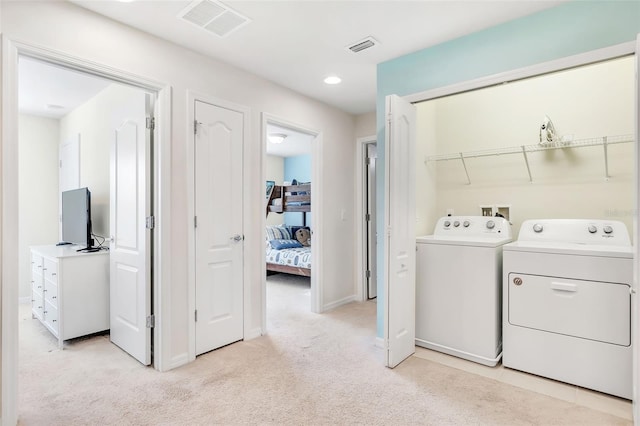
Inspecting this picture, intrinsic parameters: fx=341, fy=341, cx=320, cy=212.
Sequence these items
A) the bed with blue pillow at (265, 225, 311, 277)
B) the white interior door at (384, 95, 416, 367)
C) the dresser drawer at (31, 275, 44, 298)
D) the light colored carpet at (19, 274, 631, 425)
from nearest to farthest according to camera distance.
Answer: the light colored carpet at (19, 274, 631, 425)
the white interior door at (384, 95, 416, 367)
the dresser drawer at (31, 275, 44, 298)
the bed with blue pillow at (265, 225, 311, 277)

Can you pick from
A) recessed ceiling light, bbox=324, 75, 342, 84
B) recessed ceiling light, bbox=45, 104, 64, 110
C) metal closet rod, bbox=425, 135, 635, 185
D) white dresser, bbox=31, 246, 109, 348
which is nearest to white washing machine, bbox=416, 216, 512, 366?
metal closet rod, bbox=425, 135, 635, 185

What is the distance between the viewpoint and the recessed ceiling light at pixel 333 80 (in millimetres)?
3188

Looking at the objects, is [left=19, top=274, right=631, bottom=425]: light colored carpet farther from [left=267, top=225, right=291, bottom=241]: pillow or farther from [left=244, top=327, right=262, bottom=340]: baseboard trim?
[left=267, top=225, right=291, bottom=241]: pillow

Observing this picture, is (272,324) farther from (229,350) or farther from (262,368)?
(262,368)

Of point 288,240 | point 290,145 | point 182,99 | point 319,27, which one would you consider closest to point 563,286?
point 319,27

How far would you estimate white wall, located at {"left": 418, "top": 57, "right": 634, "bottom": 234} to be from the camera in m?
2.59

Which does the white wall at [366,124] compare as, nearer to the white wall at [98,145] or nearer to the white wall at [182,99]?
the white wall at [182,99]

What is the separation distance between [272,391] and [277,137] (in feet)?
13.9

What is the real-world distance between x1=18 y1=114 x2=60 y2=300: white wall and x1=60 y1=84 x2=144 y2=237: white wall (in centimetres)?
73

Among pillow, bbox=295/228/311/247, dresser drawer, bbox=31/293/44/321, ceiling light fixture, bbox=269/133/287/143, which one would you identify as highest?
ceiling light fixture, bbox=269/133/287/143

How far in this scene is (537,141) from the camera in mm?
2936

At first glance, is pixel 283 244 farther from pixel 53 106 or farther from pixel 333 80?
pixel 53 106

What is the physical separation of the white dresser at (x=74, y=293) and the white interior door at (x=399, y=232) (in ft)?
8.44

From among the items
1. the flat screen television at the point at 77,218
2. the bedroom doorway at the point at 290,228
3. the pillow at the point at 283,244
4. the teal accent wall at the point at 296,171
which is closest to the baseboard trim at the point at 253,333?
the bedroom doorway at the point at 290,228
